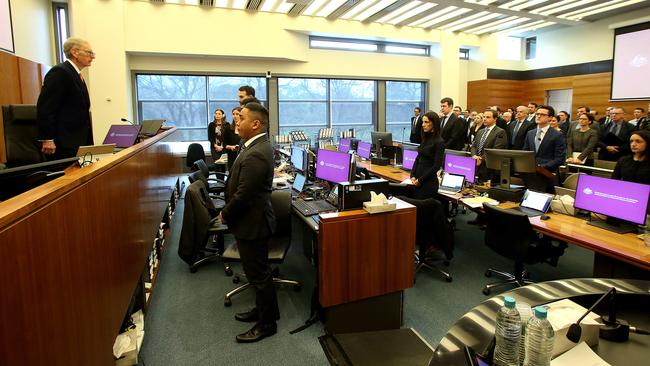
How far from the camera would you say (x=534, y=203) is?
3.66 meters

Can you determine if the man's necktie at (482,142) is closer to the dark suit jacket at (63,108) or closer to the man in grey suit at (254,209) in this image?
the man in grey suit at (254,209)

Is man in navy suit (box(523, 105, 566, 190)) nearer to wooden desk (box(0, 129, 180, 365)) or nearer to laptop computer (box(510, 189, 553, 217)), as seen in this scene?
laptop computer (box(510, 189, 553, 217))

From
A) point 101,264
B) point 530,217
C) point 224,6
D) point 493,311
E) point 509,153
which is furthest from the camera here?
point 224,6

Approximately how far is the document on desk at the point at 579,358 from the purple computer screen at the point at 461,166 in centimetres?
364

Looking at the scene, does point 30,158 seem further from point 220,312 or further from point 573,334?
point 573,334

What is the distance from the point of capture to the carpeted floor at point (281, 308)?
8.50 ft

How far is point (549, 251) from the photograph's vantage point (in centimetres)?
329

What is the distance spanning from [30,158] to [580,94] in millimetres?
12002

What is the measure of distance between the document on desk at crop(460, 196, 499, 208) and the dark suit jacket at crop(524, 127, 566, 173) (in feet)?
4.90

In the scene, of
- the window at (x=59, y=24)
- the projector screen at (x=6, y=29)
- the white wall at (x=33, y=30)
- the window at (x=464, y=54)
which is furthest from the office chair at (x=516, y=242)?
the window at (x=464, y=54)

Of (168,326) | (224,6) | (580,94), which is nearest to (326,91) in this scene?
(224,6)

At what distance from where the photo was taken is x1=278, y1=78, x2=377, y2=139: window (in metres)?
10.1

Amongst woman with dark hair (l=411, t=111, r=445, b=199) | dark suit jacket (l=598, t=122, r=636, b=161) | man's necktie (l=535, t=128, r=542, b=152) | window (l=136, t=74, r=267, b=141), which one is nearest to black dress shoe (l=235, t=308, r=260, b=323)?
woman with dark hair (l=411, t=111, r=445, b=199)

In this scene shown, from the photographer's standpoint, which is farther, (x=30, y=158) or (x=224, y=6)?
(x=224, y=6)
